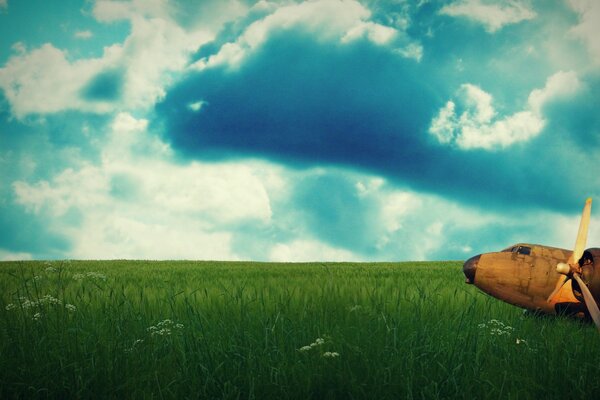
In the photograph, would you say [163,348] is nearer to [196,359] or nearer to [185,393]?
[196,359]

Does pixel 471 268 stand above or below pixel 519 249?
below

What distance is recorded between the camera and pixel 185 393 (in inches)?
232

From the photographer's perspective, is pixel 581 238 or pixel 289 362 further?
pixel 581 238

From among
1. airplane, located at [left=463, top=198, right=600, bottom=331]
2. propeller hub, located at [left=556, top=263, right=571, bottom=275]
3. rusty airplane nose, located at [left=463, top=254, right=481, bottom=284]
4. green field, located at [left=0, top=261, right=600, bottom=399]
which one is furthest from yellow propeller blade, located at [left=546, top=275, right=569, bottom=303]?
green field, located at [left=0, top=261, right=600, bottom=399]

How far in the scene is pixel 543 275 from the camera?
11250mm

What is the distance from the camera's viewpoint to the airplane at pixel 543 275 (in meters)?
10.7

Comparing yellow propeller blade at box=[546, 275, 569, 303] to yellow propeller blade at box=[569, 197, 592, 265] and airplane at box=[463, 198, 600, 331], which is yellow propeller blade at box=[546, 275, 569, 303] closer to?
airplane at box=[463, 198, 600, 331]

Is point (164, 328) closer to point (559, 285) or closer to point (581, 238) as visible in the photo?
point (559, 285)

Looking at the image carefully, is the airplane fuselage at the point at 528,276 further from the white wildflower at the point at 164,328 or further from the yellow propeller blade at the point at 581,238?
the white wildflower at the point at 164,328

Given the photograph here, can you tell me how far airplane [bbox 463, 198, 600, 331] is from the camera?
35.0 ft

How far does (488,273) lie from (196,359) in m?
7.85

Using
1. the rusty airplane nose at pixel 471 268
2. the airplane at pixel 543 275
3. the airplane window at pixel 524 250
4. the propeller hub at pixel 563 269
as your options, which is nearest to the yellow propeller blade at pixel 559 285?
the airplane at pixel 543 275

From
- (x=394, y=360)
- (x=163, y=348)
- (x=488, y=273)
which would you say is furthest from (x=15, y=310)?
(x=488, y=273)

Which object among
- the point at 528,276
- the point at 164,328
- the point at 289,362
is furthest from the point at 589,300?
the point at 164,328
